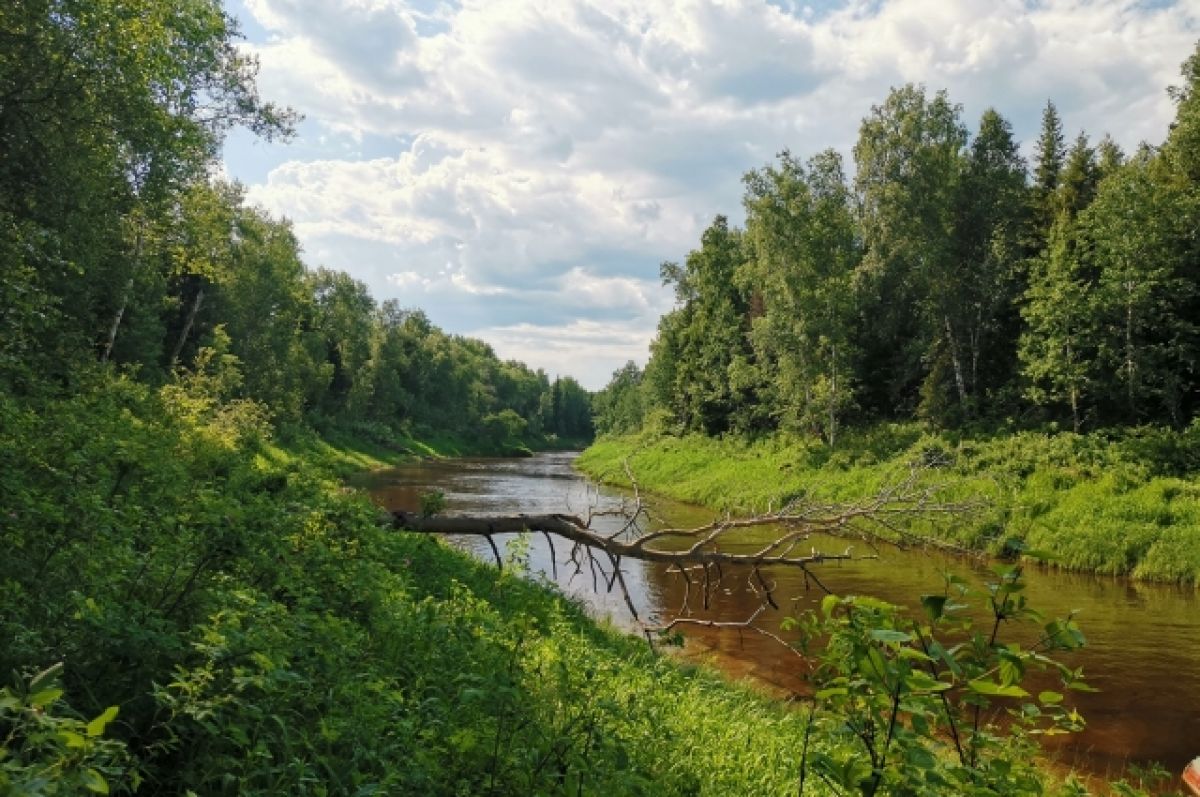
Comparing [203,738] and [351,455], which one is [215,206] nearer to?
[203,738]

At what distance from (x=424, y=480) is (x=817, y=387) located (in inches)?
938

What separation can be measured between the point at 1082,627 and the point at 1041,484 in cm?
1148

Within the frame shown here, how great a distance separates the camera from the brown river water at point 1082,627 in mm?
9898

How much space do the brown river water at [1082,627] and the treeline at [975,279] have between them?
481 inches

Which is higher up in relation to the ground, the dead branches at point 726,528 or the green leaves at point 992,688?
the green leaves at point 992,688

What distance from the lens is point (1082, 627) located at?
1412 cm

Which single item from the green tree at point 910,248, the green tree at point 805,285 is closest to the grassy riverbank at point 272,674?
the green tree at point 805,285

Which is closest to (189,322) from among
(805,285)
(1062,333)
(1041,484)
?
(805,285)

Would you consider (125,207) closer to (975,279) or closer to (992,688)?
(992,688)

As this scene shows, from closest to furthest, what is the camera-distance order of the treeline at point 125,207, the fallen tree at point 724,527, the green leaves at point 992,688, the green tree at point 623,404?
the green leaves at point 992,688, the fallen tree at point 724,527, the treeline at point 125,207, the green tree at point 623,404

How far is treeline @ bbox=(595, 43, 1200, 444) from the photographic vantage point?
26750 millimetres

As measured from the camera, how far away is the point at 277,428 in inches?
1694

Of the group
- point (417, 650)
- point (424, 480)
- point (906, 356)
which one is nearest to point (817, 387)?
point (906, 356)

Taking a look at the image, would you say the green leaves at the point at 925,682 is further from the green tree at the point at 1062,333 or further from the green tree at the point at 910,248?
the green tree at the point at 910,248
